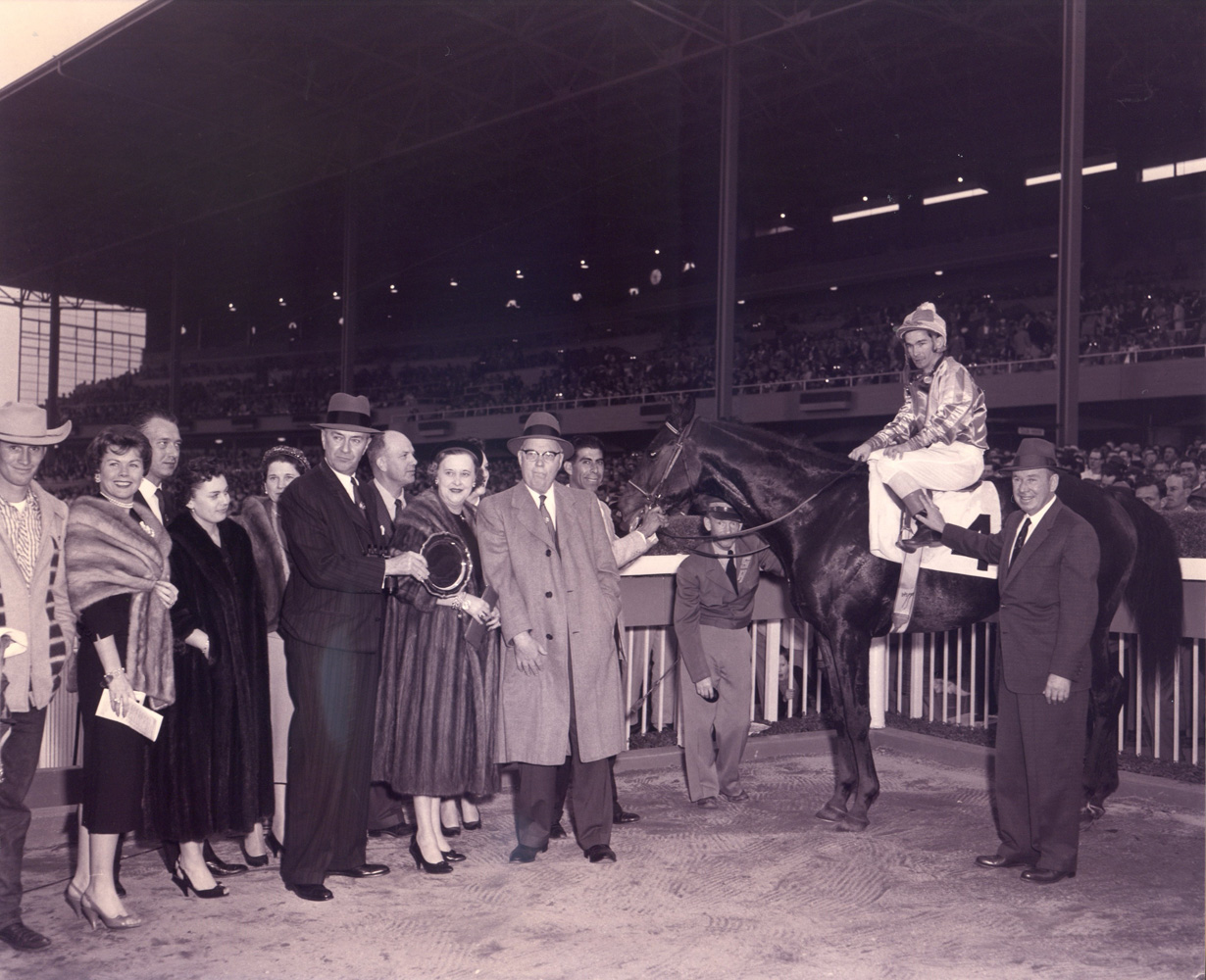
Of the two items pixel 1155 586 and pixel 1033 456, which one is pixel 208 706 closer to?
pixel 1033 456

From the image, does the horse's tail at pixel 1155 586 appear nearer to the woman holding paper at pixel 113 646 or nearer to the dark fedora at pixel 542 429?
the dark fedora at pixel 542 429

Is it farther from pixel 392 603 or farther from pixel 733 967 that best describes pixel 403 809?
pixel 733 967

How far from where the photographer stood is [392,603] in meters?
4.66

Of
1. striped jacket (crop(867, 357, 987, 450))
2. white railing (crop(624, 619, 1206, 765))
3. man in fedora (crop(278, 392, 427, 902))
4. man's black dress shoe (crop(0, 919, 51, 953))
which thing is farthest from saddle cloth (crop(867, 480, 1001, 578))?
man's black dress shoe (crop(0, 919, 51, 953))

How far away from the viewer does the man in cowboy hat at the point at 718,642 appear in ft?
18.7

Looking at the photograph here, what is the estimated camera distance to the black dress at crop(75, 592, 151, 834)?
3.73 metres

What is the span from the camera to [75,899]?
3.88 metres

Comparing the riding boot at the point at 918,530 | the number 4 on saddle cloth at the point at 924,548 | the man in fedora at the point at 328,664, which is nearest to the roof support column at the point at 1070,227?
the number 4 on saddle cloth at the point at 924,548

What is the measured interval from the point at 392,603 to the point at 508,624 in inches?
21.2

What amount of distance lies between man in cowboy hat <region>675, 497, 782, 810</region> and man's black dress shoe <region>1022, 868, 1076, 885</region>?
1.70 m

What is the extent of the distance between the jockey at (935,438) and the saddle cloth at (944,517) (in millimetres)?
50

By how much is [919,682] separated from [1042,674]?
3244mm

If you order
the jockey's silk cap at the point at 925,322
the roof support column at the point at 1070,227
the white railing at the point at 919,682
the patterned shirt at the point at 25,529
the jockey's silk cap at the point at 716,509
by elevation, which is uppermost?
the roof support column at the point at 1070,227

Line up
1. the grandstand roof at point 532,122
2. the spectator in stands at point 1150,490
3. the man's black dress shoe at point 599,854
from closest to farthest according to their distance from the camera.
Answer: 1. the man's black dress shoe at point 599,854
2. the spectator in stands at point 1150,490
3. the grandstand roof at point 532,122
